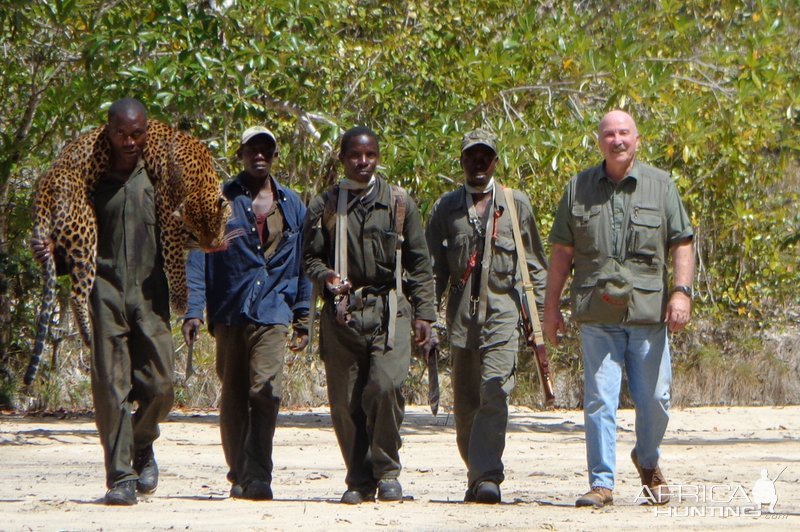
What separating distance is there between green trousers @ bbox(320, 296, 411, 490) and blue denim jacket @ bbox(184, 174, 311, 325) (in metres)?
0.37

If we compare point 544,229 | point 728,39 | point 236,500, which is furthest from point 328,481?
point 728,39

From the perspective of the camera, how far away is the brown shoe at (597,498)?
695 centimetres

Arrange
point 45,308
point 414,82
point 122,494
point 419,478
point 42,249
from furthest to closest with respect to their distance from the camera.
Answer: point 414,82, point 419,478, point 45,308, point 122,494, point 42,249

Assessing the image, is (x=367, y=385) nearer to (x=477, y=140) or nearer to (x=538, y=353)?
(x=538, y=353)

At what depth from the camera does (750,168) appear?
1403 centimetres

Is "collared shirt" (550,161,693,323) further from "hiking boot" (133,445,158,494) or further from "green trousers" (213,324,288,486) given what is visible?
"hiking boot" (133,445,158,494)

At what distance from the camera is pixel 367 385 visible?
7.16 metres

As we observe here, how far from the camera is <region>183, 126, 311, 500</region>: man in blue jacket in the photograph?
24.5 ft

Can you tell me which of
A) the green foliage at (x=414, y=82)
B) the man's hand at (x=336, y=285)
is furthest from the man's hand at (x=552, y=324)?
the green foliage at (x=414, y=82)

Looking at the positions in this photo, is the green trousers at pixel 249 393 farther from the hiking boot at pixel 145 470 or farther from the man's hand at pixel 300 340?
the hiking boot at pixel 145 470

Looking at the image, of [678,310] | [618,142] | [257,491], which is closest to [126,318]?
[257,491]

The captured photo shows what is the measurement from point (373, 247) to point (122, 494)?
1.91 m

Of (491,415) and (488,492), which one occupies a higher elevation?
(491,415)

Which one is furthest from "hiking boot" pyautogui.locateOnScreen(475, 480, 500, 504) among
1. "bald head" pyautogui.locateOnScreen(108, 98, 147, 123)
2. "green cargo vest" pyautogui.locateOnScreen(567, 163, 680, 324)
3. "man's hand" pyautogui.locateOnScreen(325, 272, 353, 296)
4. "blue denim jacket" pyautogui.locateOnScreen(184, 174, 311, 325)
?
"bald head" pyautogui.locateOnScreen(108, 98, 147, 123)
